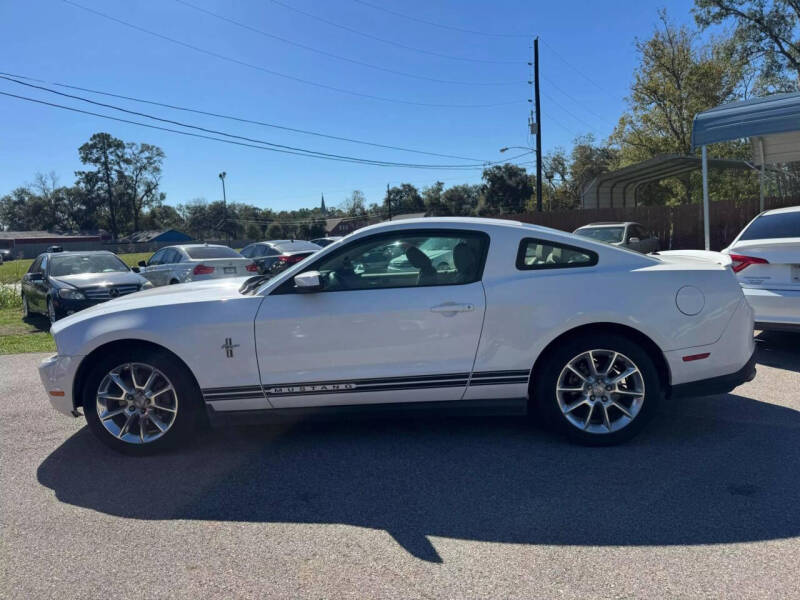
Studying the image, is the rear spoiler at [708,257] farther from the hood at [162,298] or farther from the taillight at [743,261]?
the hood at [162,298]

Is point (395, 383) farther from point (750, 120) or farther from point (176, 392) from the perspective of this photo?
point (750, 120)

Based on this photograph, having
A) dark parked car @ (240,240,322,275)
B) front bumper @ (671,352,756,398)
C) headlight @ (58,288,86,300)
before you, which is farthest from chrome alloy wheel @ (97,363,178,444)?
dark parked car @ (240,240,322,275)

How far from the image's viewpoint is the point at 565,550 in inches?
109

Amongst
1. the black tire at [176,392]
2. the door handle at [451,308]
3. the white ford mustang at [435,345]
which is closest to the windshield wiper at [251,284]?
the white ford mustang at [435,345]

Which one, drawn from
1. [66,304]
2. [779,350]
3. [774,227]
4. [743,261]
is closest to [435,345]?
[743,261]

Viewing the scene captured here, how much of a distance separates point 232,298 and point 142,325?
0.63m

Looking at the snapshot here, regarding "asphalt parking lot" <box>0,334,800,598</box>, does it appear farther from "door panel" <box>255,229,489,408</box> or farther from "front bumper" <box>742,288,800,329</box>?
"front bumper" <box>742,288,800,329</box>

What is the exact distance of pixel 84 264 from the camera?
11.5 meters

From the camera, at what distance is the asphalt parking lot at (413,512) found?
2596 millimetres

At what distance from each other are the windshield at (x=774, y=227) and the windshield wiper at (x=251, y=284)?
5.22m

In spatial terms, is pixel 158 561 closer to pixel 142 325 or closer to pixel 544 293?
pixel 142 325

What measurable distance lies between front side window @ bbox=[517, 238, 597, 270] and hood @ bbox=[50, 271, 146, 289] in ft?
28.6

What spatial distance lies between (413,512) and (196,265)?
10.5 meters

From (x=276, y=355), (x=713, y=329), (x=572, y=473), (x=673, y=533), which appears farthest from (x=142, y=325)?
(x=713, y=329)
